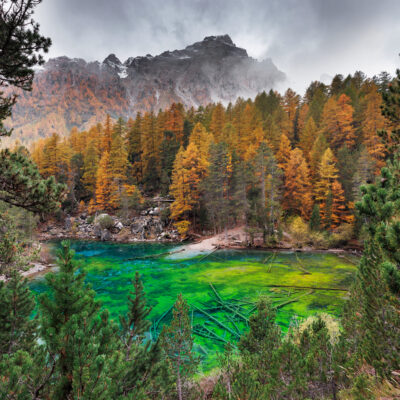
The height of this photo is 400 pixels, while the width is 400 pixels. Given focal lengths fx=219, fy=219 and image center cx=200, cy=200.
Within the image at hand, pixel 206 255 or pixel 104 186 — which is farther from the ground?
pixel 104 186

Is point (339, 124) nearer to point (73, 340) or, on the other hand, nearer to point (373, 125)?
point (373, 125)

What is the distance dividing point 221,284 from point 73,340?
13.9m

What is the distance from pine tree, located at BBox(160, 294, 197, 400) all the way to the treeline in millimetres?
21228

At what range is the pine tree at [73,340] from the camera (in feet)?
6.21

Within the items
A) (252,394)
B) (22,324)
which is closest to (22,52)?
(22,324)

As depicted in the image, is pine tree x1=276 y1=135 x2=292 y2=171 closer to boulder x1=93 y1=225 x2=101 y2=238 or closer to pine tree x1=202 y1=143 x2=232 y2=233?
pine tree x1=202 y1=143 x2=232 y2=233

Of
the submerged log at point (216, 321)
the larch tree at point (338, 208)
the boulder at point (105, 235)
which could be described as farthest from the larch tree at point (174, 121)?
the submerged log at point (216, 321)

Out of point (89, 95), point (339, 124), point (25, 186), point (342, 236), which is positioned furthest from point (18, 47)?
point (89, 95)

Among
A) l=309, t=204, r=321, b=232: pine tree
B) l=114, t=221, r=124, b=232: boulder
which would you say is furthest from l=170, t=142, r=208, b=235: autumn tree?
l=309, t=204, r=321, b=232: pine tree

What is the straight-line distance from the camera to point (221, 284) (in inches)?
592

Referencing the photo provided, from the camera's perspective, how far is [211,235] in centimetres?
3088

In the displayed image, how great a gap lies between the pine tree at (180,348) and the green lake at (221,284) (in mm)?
2643

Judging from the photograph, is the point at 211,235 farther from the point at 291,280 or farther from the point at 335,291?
the point at 335,291

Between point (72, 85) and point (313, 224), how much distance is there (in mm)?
184734
